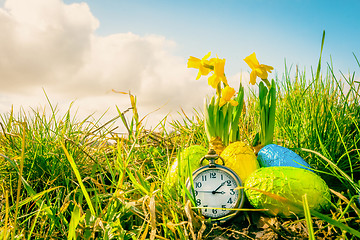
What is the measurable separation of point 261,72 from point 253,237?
4.04ft

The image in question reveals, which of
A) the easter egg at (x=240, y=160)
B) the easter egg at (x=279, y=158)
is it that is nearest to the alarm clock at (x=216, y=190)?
the easter egg at (x=240, y=160)

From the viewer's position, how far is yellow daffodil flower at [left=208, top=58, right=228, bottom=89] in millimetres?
2219

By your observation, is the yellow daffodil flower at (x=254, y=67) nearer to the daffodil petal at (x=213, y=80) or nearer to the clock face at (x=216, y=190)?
the daffodil petal at (x=213, y=80)

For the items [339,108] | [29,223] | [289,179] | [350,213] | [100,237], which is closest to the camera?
[100,237]

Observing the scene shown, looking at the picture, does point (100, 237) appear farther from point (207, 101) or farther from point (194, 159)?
point (207, 101)

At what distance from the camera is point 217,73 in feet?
7.32

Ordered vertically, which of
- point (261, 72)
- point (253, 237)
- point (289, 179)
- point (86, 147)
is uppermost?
point (261, 72)

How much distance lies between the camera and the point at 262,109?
2.47 metres

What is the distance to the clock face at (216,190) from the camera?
5.94ft

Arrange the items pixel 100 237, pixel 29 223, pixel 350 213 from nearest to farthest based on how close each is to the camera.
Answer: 1. pixel 100 237
2. pixel 350 213
3. pixel 29 223

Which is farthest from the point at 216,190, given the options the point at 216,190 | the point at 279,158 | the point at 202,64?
the point at 202,64

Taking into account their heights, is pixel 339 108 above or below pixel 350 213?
above

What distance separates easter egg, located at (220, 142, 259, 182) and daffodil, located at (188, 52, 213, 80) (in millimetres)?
582

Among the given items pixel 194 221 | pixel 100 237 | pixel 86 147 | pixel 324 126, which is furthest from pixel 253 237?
pixel 86 147
